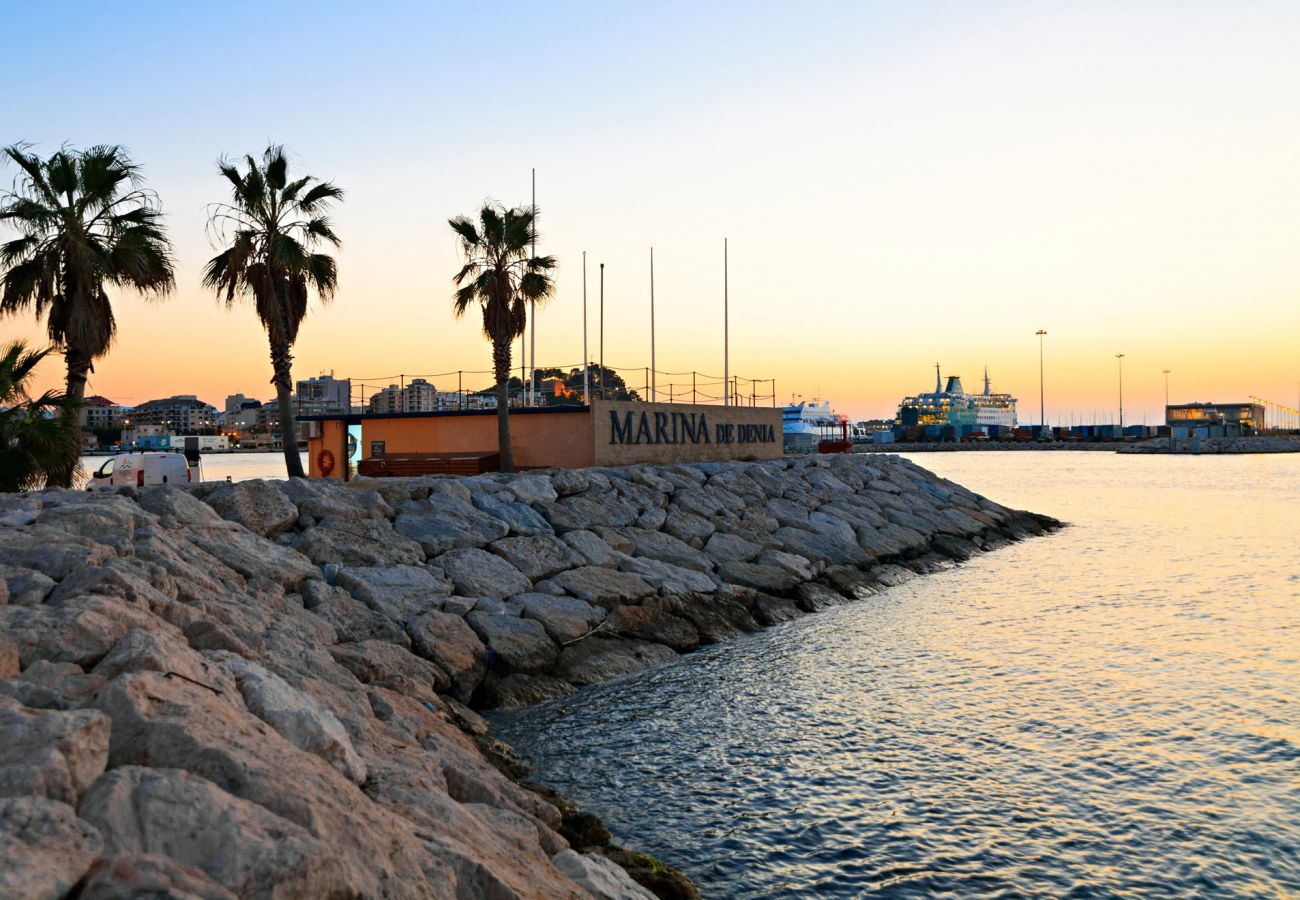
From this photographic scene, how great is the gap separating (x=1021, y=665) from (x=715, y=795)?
6.79 m

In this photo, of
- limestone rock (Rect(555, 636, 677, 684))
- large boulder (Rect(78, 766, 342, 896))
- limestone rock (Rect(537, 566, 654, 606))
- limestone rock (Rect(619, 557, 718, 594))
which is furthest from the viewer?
limestone rock (Rect(619, 557, 718, 594))

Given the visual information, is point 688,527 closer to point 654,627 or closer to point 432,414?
point 654,627

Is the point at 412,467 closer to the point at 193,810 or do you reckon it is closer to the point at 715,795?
the point at 715,795

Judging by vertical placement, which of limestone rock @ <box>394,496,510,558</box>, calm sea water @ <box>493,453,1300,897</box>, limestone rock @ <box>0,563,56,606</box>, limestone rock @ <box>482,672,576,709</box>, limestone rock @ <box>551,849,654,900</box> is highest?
limestone rock @ <box>0,563,56,606</box>

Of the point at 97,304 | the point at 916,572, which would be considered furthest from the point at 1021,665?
the point at 97,304

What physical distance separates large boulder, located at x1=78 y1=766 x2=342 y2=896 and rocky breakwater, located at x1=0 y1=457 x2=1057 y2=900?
1 centimetres

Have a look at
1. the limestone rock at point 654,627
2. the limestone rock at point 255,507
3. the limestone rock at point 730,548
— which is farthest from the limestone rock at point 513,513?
the limestone rock at point 730,548

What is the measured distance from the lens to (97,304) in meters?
21.1

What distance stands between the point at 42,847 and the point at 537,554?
1119 centimetres

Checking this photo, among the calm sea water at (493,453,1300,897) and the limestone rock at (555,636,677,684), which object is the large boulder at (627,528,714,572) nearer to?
the calm sea water at (493,453,1300,897)

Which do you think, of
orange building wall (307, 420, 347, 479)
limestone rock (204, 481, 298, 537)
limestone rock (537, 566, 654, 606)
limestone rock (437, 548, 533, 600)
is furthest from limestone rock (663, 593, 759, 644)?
orange building wall (307, 420, 347, 479)

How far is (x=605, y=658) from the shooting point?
1245cm

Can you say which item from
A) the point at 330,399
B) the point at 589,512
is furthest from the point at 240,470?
the point at 589,512

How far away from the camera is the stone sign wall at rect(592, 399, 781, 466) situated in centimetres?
2533
